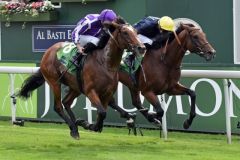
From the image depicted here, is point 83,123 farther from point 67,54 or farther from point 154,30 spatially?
point 154,30

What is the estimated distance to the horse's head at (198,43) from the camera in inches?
419

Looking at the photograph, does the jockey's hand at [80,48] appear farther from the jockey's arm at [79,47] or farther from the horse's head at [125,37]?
the horse's head at [125,37]

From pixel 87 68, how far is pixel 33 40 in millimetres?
6285

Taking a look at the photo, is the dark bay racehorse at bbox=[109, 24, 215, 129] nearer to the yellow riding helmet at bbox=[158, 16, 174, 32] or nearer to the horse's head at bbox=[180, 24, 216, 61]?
the horse's head at bbox=[180, 24, 216, 61]

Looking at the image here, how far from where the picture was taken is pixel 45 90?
14.7 metres

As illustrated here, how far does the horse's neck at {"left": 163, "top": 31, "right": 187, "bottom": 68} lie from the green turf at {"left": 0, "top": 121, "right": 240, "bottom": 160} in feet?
3.59

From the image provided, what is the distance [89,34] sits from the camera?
1083cm

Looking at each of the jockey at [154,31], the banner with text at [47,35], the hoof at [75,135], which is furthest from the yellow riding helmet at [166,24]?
the banner with text at [47,35]

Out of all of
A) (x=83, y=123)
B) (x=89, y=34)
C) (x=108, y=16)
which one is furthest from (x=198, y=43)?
(x=83, y=123)

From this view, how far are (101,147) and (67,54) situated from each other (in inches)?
62.4

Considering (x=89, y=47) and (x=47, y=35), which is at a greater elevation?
(x=47, y=35)

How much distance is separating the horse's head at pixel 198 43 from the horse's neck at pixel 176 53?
0.09 m

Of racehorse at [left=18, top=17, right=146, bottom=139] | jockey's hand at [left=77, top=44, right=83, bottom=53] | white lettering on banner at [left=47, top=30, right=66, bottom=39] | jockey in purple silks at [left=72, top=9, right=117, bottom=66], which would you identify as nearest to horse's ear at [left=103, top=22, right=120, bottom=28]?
racehorse at [left=18, top=17, right=146, bottom=139]

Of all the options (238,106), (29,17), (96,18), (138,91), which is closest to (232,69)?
(238,106)
